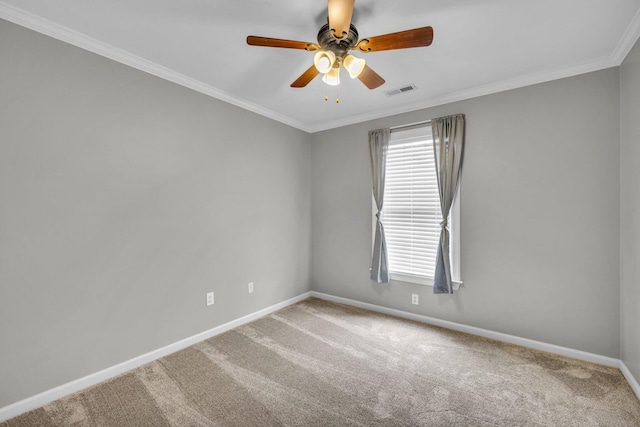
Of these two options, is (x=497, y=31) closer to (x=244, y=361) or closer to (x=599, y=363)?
(x=599, y=363)

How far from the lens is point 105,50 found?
2.28m

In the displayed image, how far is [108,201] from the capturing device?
7.60 feet

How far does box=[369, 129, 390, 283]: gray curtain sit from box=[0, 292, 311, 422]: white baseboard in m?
1.72

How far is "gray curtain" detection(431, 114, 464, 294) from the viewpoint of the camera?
312 cm

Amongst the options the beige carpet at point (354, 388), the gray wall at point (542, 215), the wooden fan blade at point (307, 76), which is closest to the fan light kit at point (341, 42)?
the wooden fan blade at point (307, 76)

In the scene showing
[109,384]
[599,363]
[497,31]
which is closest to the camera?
[497,31]

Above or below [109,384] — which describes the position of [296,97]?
above

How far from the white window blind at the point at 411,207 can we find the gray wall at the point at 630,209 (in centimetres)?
150

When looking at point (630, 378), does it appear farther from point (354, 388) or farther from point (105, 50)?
Answer: point (105, 50)

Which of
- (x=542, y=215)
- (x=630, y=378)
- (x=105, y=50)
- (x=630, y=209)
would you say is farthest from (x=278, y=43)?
(x=630, y=378)

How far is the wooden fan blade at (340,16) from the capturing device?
59.1 inches

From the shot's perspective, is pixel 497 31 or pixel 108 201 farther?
pixel 108 201

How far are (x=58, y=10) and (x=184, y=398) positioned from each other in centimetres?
286

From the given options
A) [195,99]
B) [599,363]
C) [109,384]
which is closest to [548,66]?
[599,363]
